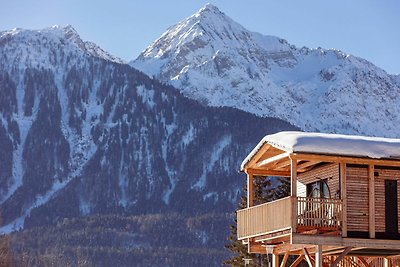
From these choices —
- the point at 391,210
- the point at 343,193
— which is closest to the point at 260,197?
the point at 391,210

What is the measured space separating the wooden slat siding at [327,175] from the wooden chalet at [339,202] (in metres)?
0.04

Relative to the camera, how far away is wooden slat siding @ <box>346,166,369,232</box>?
3938 cm

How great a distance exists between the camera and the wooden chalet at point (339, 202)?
1517 inches

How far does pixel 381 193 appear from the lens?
40.4 meters

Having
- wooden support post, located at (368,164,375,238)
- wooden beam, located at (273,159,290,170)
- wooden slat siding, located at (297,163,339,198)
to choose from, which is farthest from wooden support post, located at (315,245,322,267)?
wooden beam, located at (273,159,290,170)

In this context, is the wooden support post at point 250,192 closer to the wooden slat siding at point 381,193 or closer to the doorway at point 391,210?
the wooden slat siding at point 381,193

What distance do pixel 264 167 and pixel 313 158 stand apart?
6.77m

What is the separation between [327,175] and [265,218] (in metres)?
3.15

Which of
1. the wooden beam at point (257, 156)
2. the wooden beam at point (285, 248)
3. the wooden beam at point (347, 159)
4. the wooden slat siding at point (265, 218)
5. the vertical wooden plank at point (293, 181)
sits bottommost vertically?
the wooden beam at point (285, 248)

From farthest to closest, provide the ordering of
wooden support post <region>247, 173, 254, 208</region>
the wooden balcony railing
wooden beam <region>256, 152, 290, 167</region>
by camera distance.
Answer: wooden support post <region>247, 173, 254, 208</region> < wooden beam <region>256, 152, 290, 167</region> < the wooden balcony railing

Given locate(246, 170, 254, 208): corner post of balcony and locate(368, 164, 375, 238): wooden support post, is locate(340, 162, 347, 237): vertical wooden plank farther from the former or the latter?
locate(246, 170, 254, 208): corner post of balcony

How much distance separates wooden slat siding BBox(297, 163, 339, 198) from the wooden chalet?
0.04 m

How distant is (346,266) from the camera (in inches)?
1859

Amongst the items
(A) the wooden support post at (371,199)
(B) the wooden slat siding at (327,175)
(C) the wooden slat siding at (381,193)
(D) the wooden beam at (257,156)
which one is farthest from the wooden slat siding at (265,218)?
(C) the wooden slat siding at (381,193)
